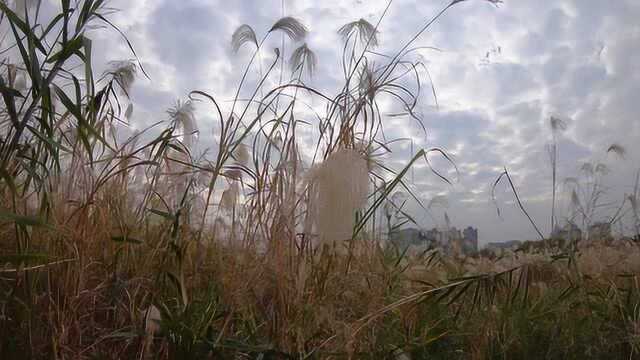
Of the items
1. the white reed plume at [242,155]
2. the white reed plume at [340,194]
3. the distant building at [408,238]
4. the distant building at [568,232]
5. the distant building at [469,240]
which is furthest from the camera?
the distant building at [469,240]

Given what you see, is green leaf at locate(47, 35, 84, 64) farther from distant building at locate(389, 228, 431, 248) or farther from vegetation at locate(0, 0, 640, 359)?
distant building at locate(389, 228, 431, 248)

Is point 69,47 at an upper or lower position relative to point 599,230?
upper

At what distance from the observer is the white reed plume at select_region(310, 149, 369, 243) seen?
150 cm

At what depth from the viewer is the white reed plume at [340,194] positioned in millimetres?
1500

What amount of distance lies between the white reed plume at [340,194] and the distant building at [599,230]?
9.79ft

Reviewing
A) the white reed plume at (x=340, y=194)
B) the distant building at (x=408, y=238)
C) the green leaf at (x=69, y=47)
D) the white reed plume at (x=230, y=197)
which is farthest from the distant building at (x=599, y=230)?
the green leaf at (x=69, y=47)

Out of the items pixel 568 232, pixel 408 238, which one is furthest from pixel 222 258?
pixel 568 232

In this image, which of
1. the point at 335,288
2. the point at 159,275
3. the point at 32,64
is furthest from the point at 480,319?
the point at 32,64

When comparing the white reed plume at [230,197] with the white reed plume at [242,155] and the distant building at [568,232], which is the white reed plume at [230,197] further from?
the distant building at [568,232]

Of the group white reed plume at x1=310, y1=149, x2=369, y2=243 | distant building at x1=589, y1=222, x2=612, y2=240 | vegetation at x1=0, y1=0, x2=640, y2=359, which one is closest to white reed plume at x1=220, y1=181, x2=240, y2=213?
vegetation at x1=0, y1=0, x2=640, y2=359

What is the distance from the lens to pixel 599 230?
13.4 ft

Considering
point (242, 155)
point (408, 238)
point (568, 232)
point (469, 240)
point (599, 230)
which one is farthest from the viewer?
point (469, 240)

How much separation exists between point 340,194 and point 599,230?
3.19 metres

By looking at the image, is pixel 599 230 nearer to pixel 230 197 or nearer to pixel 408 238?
pixel 408 238
